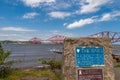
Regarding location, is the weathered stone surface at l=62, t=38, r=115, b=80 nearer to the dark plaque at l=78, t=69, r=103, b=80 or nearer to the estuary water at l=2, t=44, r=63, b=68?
the dark plaque at l=78, t=69, r=103, b=80

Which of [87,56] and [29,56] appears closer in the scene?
[87,56]

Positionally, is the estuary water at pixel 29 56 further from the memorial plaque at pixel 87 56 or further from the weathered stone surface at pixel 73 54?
the memorial plaque at pixel 87 56

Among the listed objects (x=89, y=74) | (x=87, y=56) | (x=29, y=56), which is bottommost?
(x=29, y=56)

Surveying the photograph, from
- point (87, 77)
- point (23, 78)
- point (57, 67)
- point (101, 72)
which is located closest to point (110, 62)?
point (101, 72)

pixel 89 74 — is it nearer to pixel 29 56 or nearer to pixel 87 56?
pixel 87 56

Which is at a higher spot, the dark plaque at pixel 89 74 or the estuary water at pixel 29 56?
the dark plaque at pixel 89 74

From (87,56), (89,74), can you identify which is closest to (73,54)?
(87,56)

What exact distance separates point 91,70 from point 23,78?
326 cm

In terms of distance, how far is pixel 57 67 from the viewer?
1045 cm

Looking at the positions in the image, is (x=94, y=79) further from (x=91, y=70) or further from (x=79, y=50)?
(x=79, y=50)

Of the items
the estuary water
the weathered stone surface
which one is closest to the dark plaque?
the weathered stone surface

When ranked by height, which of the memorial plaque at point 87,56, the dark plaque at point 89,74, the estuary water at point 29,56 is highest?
the memorial plaque at point 87,56

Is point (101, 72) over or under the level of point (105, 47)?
under

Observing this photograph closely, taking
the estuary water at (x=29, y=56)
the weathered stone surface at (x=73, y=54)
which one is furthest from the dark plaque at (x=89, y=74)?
the estuary water at (x=29, y=56)
